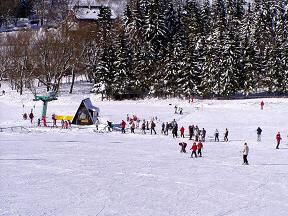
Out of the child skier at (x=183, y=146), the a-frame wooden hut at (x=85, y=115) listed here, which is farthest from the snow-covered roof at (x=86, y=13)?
the child skier at (x=183, y=146)

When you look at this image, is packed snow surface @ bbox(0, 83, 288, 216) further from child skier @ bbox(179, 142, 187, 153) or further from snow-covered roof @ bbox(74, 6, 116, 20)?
snow-covered roof @ bbox(74, 6, 116, 20)

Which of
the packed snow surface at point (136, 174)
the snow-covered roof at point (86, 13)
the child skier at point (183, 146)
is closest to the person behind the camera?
the packed snow surface at point (136, 174)

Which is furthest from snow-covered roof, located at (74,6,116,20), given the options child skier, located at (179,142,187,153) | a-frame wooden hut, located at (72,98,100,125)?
child skier, located at (179,142,187,153)

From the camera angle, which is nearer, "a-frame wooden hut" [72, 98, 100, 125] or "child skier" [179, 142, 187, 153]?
"child skier" [179, 142, 187, 153]

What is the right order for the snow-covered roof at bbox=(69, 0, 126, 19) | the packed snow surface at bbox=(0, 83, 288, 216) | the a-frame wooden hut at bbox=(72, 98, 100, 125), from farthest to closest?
1. the snow-covered roof at bbox=(69, 0, 126, 19)
2. the a-frame wooden hut at bbox=(72, 98, 100, 125)
3. the packed snow surface at bbox=(0, 83, 288, 216)

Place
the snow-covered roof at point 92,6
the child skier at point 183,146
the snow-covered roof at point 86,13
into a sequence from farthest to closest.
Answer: the snow-covered roof at point 92,6 < the snow-covered roof at point 86,13 < the child skier at point 183,146

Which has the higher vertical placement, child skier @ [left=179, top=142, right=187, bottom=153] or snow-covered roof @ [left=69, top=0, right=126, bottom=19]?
snow-covered roof @ [left=69, top=0, right=126, bottom=19]

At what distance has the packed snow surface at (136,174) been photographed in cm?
1666

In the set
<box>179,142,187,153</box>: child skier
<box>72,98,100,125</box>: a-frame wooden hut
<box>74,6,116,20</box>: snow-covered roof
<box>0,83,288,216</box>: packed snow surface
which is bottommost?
<box>0,83,288,216</box>: packed snow surface

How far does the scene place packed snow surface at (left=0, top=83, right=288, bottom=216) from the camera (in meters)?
16.7

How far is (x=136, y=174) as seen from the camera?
21.5 meters

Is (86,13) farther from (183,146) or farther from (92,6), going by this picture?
(183,146)

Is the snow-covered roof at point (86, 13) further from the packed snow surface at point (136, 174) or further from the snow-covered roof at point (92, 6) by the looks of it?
the packed snow surface at point (136, 174)

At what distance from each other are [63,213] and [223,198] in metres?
6.33
